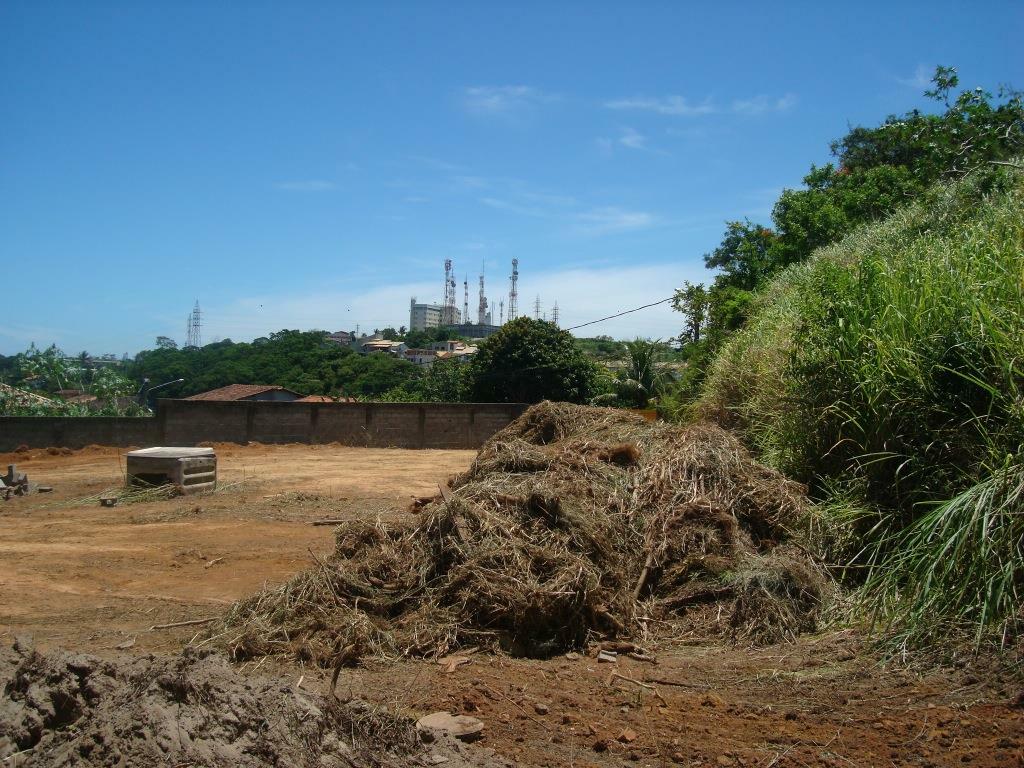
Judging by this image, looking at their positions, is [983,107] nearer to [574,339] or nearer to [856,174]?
[856,174]

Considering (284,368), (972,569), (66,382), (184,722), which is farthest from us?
(284,368)

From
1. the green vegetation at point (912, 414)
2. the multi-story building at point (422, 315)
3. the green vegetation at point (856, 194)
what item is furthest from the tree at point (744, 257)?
the multi-story building at point (422, 315)

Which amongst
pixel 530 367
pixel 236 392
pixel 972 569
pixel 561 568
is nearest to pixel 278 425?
pixel 530 367

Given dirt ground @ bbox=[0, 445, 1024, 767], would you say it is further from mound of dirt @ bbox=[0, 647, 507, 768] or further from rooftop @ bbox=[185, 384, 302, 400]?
rooftop @ bbox=[185, 384, 302, 400]

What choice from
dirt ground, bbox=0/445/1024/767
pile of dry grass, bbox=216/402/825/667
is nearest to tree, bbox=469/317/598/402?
dirt ground, bbox=0/445/1024/767

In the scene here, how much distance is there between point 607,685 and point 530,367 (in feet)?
92.0

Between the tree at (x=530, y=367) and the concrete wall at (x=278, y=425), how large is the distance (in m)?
10.9

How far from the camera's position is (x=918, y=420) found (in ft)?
20.6

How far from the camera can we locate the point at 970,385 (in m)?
6.03

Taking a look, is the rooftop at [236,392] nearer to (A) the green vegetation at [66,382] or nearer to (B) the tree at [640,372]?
(A) the green vegetation at [66,382]

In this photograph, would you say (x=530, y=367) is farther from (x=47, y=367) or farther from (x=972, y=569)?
(x=972, y=569)

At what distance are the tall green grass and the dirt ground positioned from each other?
53 centimetres

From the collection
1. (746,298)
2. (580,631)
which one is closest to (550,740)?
(580,631)

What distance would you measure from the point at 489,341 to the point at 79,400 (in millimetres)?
15577
